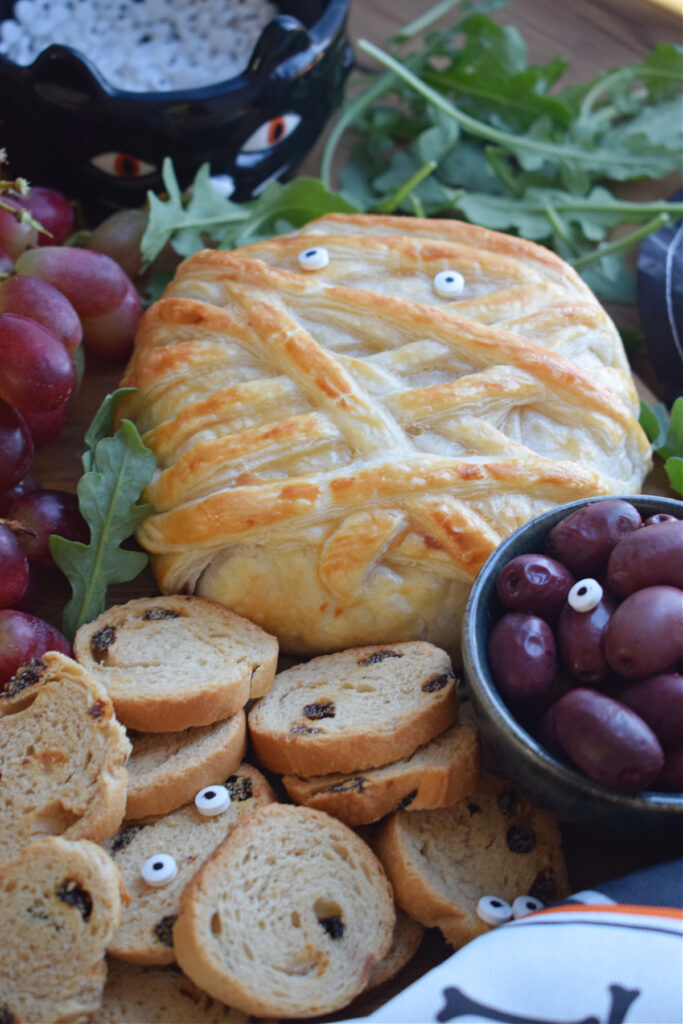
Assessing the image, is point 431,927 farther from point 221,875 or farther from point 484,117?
point 484,117

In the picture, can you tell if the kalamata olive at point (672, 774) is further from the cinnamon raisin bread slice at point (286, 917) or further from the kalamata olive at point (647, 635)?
the cinnamon raisin bread slice at point (286, 917)

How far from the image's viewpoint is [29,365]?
221 cm

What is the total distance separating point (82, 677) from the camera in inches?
76.3

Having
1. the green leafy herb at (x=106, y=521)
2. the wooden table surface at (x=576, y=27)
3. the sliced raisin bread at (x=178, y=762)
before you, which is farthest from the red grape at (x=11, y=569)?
the wooden table surface at (x=576, y=27)

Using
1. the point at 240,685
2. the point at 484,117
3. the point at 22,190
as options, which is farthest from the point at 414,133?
the point at 240,685

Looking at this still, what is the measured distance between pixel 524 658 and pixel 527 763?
0.19 meters

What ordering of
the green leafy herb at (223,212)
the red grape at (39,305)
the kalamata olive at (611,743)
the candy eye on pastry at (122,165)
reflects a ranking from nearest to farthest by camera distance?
the kalamata olive at (611,743) → the red grape at (39,305) → the green leafy herb at (223,212) → the candy eye on pastry at (122,165)

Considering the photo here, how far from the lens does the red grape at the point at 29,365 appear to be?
2.21 m

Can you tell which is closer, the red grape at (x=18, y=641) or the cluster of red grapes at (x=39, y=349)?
the red grape at (x=18, y=641)

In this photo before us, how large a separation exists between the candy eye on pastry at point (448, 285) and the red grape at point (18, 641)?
4.37ft

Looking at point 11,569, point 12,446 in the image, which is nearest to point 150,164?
point 12,446

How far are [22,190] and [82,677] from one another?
3.79 ft

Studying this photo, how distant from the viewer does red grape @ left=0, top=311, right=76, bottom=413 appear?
221 cm

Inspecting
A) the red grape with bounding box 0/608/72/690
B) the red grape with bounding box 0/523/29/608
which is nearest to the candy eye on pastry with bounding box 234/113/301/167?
the red grape with bounding box 0/523/29/608
